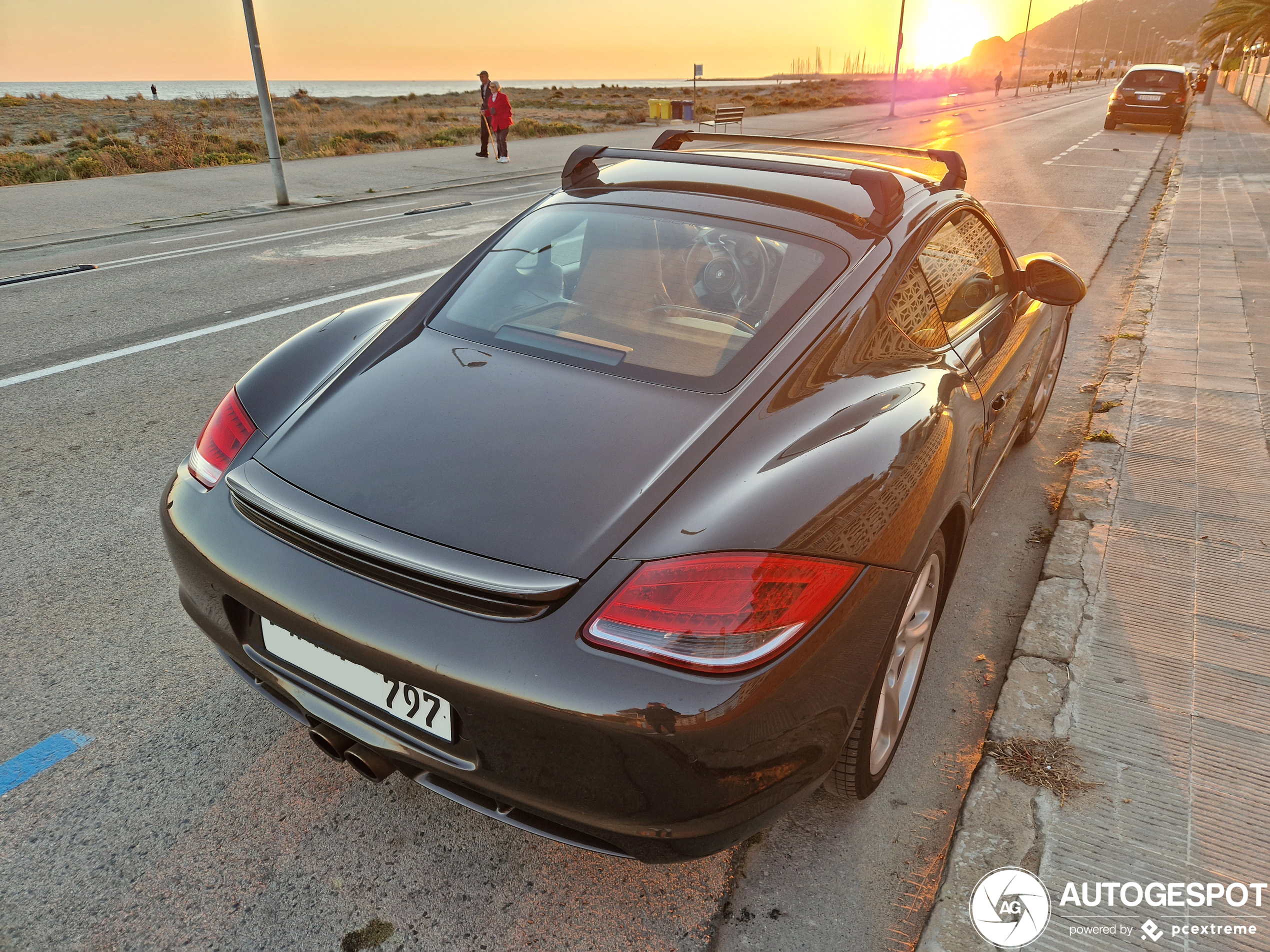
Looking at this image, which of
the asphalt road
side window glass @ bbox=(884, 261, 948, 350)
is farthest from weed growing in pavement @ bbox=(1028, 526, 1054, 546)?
side window glass @ bbox=(884, 261, 948, 350)

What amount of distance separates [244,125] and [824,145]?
125 feet

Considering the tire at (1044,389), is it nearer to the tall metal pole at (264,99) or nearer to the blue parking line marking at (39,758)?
the blue parking line marking at (39,758)

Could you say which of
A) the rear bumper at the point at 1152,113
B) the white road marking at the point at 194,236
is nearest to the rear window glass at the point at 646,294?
the white road marking at the point at 194,236

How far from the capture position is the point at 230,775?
238cm

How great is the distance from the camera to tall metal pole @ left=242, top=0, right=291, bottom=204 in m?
13.2

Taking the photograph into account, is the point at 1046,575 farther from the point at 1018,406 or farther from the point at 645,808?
the point at 645,808

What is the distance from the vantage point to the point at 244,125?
35.3 m

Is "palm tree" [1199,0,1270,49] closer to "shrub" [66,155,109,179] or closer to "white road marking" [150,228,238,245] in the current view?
"white road marking" [150,228,238,245]

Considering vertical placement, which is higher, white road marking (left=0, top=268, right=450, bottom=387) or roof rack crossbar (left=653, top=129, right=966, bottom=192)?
roof rack crossbar (left=653, top=129, right=966, bottom=192)

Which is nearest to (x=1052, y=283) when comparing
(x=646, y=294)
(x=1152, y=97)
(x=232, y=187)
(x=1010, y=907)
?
(x=646, y=294)

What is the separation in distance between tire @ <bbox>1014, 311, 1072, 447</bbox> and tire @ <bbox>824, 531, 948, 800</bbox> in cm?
192

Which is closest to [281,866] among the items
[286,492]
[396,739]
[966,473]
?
[396,739]

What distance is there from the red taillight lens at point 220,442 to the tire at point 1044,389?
3.36 m

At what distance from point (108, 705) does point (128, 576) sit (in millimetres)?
814
